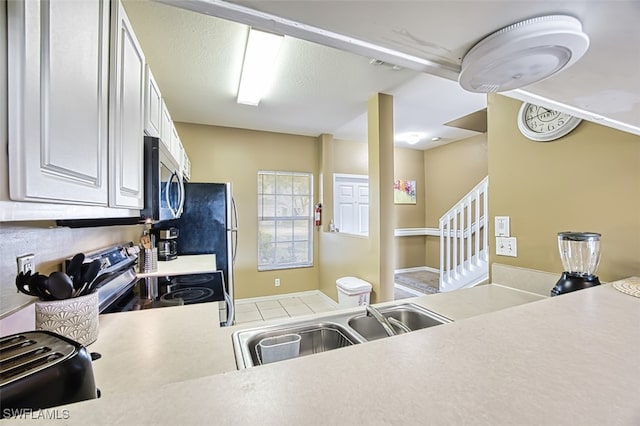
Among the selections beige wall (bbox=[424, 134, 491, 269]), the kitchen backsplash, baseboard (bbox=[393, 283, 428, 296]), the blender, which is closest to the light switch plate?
the blender

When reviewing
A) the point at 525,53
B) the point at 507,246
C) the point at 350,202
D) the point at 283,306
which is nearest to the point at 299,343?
the point at 525,53

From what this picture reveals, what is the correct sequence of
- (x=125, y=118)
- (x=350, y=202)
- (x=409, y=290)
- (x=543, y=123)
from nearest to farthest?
(x=125, y=118) → (x=543, y=123) → (x=409, y=290) → (x=350, y=202)

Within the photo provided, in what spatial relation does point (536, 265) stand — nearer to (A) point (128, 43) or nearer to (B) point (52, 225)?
(A) point (128, 43)

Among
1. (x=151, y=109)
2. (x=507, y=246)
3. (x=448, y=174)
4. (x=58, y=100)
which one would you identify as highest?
(x=448, y=174)

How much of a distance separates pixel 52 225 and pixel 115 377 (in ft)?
2.41

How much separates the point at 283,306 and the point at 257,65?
3.05 m

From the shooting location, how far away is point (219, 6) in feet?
1.57

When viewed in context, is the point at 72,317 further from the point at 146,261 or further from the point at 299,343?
the point at 146,261

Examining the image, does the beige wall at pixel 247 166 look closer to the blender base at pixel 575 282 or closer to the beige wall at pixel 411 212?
the beige wall at pixel 411 212

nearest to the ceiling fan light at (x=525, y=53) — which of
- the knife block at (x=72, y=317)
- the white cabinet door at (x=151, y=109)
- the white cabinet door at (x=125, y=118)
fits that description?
the white cabinet door at (x=125, y=118)

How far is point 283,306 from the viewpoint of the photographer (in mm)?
3834

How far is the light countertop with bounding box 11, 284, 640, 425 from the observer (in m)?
0.42

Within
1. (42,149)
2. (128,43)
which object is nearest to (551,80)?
(42,149)

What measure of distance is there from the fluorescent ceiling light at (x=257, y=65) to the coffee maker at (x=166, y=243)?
158 cm
